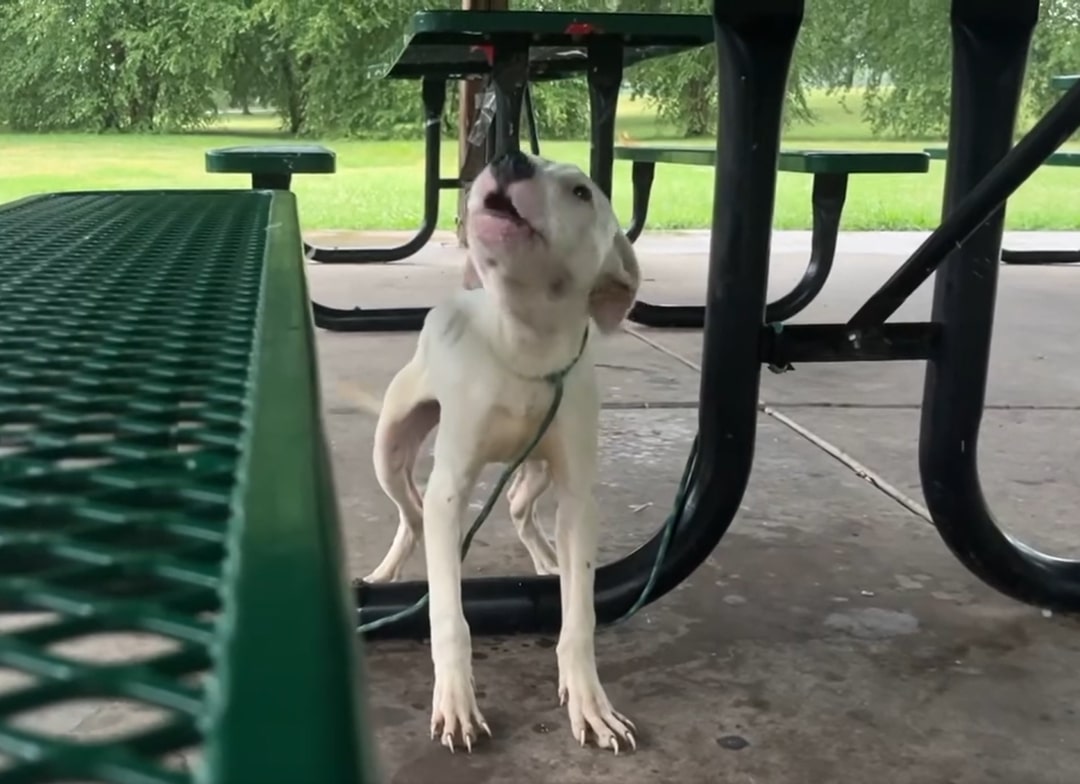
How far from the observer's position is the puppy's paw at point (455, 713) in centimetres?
136

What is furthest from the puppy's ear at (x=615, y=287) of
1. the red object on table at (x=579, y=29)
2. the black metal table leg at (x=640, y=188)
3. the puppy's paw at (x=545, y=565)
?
the black metal table leg at (x=640, y=188)

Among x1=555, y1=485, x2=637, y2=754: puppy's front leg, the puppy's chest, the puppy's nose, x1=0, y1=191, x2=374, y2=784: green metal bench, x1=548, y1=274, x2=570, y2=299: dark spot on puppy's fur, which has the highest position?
the puppy's nose

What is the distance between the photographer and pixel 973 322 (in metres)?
1.69

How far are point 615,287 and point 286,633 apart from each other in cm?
117

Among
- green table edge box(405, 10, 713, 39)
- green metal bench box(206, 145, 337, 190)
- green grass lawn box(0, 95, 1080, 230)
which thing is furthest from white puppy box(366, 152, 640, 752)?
green grass lawn box(0, 95, 1080, 230)

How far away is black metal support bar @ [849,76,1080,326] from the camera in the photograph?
1.52 m

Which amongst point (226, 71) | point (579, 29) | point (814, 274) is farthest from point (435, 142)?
point (226, 71)

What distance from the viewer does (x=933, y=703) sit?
1.47 metres

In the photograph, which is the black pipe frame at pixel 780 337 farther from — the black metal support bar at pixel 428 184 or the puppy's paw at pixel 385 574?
the black metal support bar at pixel 428 184

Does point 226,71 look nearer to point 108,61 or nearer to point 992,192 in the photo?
point 108,61

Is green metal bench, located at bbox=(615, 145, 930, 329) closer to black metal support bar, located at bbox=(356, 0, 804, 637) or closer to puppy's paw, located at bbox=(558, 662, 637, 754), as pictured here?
black metal support bar, located at bbox=(356, 0, 804, 637)

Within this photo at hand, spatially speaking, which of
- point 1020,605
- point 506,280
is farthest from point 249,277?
point 1020,605

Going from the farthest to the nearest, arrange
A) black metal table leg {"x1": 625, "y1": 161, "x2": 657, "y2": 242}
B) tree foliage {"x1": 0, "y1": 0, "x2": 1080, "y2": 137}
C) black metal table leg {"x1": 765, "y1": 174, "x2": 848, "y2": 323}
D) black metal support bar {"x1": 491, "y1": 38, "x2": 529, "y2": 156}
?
tree foliage {"x1": 0, "y1": 0, "x2": 1080, "y2": 137} → black metal table leg {"x1": 625, "y1": 161, "x2": 657, "y2": 242} → black metal table leg {"x1": 765, "y1": 174, "x2": 848, "y2": 323} → black metal support bar {"x1": 491, "y1": 38, "x2": 529, "y2": 156}

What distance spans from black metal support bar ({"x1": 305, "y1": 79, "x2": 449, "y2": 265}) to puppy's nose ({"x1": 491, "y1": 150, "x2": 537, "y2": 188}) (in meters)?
3.12
